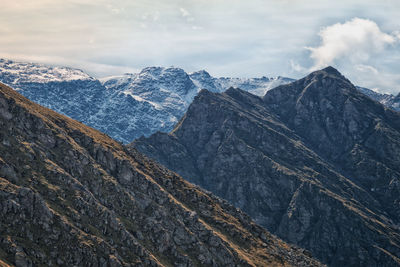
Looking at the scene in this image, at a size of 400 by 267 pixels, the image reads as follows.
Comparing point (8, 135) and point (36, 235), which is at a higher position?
point (8, 135)

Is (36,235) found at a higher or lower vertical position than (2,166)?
lower

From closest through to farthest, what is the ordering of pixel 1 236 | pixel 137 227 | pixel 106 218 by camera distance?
pixel 1 236 → pixel 106 218 → pixel 137 227

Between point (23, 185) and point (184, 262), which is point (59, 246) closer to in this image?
point (23, 185)

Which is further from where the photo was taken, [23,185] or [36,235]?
[23,185]

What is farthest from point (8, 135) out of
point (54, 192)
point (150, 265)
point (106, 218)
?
point (150, 265)

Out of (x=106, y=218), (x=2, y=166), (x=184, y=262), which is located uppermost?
(x=2, y=166)

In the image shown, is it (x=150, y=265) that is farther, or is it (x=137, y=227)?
(x=137, y=227)

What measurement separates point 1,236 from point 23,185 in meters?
29.5

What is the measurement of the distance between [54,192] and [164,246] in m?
52.0

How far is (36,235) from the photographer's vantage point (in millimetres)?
156250

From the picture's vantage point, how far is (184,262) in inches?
7766

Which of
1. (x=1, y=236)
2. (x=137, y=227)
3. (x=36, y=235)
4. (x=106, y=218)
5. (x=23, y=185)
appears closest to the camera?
(x=1, y=236)

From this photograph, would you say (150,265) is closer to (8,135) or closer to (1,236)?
(1,236)

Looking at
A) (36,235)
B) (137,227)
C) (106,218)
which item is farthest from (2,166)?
(137,227)
